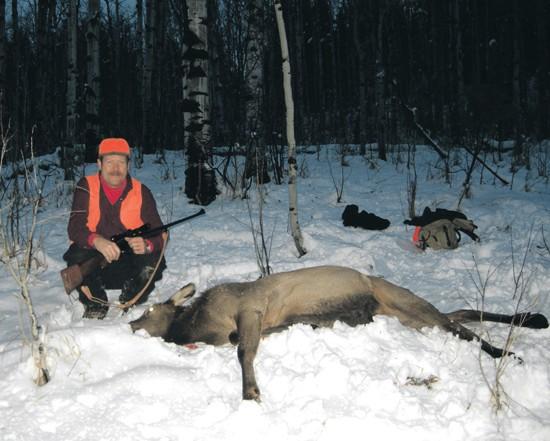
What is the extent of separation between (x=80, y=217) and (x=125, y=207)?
1.29 ft

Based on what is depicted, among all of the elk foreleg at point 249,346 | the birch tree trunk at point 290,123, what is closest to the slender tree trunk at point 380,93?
the birch tree trunk at point 290,123

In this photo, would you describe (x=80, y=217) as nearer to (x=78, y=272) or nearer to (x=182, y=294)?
(x=78, y=272)

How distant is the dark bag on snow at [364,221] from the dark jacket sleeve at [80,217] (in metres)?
3.60

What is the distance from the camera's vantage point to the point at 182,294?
3.60m

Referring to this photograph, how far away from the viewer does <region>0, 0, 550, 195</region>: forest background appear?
9.24 metres

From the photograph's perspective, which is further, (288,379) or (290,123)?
(290,123)

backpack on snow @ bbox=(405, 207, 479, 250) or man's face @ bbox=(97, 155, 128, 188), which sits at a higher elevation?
man's face @ bbox=(97, 155, 128, 188)

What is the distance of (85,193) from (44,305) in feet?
3.40

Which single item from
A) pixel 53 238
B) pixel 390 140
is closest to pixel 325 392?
pixel 53 238

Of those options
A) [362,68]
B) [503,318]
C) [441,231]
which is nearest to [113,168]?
[503,318]

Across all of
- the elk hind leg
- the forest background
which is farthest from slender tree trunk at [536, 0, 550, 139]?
the elk hind leg

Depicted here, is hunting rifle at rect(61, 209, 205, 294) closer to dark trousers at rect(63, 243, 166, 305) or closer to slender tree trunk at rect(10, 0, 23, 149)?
dark trousers at rect(63, 243, 166, 305)

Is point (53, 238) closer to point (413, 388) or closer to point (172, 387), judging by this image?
point (172, 387)

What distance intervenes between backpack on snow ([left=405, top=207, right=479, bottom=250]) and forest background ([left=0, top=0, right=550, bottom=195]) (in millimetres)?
2739
